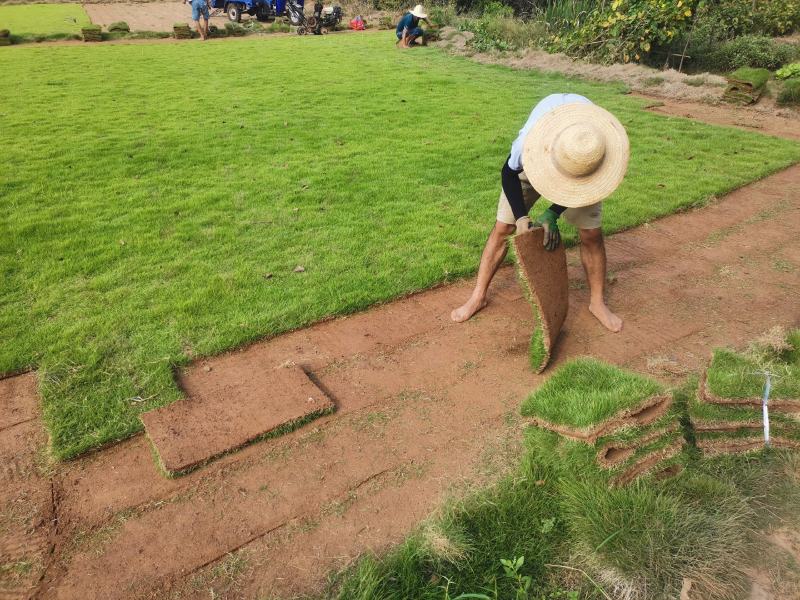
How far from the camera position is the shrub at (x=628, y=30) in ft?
37.4

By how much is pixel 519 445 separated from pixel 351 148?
534cm

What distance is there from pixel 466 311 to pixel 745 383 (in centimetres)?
180

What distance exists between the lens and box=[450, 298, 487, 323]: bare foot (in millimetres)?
4055

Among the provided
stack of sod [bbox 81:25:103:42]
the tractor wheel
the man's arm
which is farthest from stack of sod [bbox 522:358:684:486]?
the tractor wheel

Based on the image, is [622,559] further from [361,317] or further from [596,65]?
[596,65]

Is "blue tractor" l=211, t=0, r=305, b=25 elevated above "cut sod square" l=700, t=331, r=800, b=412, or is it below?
above

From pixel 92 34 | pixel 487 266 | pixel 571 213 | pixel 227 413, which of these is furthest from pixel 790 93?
pixel 92 34

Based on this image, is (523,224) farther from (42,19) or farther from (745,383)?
(42,19)

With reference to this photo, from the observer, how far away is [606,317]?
13.2ft

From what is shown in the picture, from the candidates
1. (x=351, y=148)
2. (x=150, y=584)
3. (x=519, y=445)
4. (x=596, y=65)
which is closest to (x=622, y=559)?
(x=519, y=445)

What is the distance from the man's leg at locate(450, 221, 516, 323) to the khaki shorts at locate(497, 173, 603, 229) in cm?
9

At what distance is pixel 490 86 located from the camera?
11148 millimetres

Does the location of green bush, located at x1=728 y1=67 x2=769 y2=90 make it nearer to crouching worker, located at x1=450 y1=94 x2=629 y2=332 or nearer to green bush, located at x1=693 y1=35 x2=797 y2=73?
green bush, located at x1=693 y1=35 x2=797 y2=73

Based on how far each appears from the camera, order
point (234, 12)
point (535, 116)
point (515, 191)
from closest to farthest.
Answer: point (535, 116) < point (515, 191) < point (234, 12)
